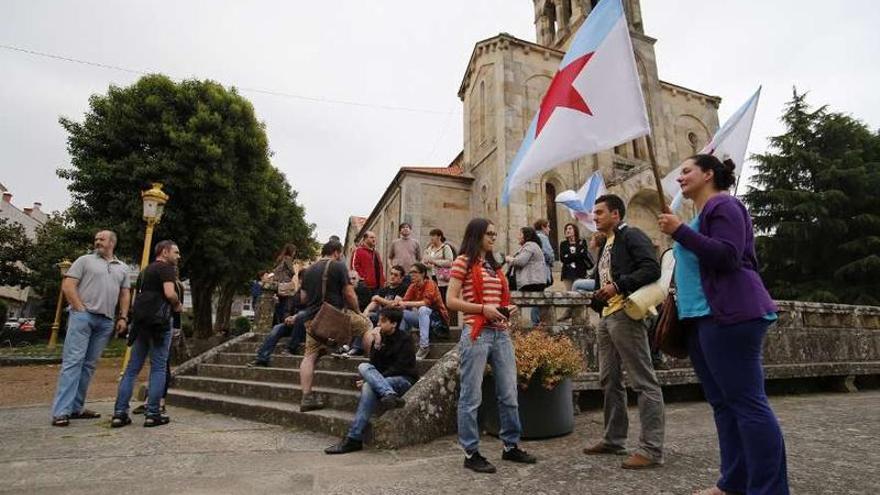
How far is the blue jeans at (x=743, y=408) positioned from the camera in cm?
215

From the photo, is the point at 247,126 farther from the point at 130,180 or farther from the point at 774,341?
the point at 774,341

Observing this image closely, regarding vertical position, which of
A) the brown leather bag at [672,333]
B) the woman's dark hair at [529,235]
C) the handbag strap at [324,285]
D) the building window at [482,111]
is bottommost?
the brown leather bag at [672,333]

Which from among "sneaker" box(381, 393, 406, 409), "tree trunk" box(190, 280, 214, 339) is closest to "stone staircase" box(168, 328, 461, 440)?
"sneaker" box(381, 393, 406, 409)

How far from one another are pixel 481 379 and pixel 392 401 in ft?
3.90

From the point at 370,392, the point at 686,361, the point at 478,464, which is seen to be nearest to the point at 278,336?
the point at 370,392

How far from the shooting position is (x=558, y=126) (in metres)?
4.36

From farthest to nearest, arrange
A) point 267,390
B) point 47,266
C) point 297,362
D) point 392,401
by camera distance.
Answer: point 47,266
point 297,362
point 267,390
point 392,401

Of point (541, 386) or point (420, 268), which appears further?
point (420, 268)

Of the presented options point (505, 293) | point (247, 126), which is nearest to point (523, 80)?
point (247, 126)

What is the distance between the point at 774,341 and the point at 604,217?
5.72m

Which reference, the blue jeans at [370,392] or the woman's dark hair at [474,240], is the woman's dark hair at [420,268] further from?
the woman's dark hair at [474,240]

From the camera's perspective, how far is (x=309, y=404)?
5461 mm

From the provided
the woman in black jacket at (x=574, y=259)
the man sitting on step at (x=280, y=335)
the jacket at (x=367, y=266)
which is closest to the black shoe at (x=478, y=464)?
the man sitting on step at (x=280, y=335)

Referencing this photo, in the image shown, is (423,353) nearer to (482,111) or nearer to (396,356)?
(396,356)
